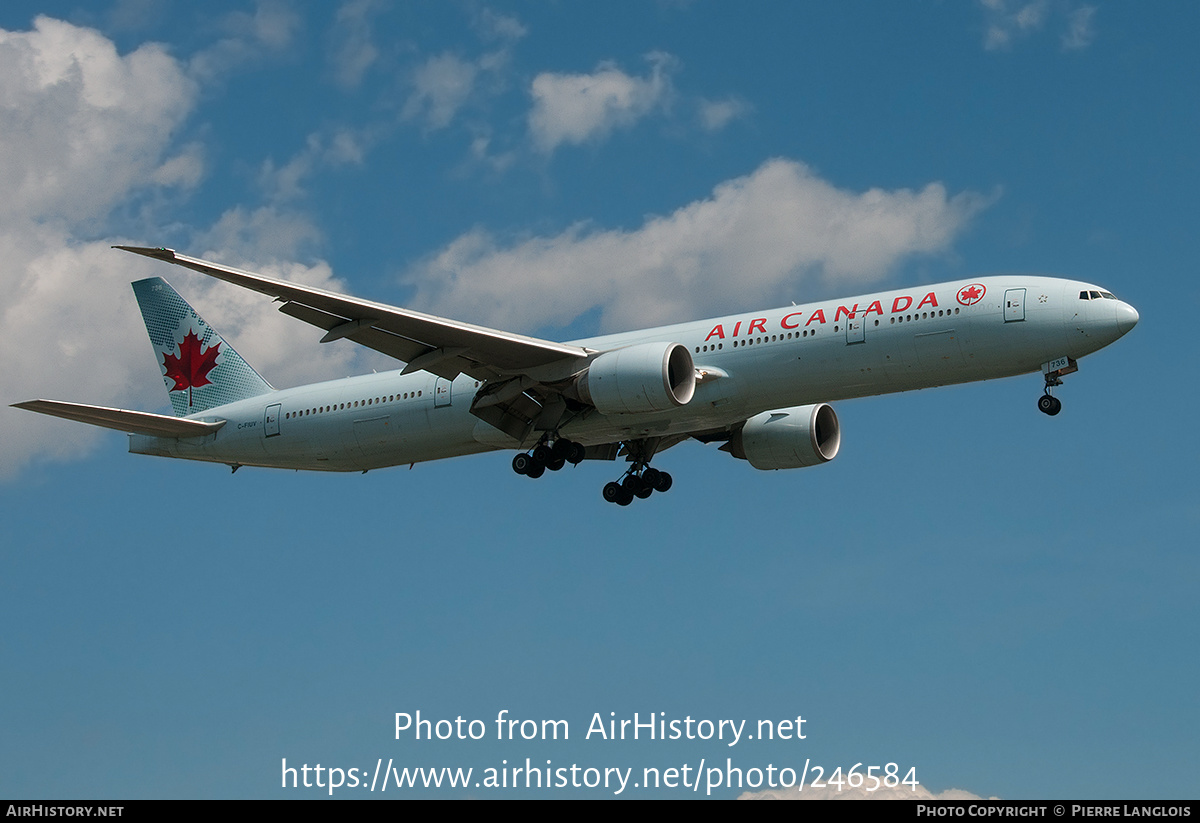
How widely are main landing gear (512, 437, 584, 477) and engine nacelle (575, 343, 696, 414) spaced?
277 centimetres

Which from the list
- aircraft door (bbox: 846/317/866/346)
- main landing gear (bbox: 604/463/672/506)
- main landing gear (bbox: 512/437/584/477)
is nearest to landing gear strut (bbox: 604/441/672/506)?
main landing gear (bbox: 604/463/672/506)

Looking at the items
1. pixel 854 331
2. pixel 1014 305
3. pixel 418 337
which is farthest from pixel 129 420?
pixel 1014 305

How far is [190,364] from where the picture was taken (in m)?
44.8

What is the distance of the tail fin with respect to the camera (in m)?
43.7

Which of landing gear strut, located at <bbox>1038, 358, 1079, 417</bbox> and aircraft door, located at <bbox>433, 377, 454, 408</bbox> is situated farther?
aircraft door, located at <bbox>433, 377, 454, 408</bbox>

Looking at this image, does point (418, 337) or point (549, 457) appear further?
point (549, 457)

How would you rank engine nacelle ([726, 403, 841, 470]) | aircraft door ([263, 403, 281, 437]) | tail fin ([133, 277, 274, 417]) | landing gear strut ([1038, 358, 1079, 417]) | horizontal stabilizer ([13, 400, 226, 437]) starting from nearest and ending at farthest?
landing gear strut ([1038, 358, 1079, 417])
horizontal stabilizer ([13, 400, 226, 437])
engine nacelle ([726, 403, 841, 470])
aircraft door ([263, 403, 281, 437])
tail fin ([133, 277, 274, 417])

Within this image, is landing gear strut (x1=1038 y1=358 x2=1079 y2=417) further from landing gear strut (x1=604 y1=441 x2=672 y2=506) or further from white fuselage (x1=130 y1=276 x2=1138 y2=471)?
landing gear strut (x1=604 y1=441 x2=672 y2=506)

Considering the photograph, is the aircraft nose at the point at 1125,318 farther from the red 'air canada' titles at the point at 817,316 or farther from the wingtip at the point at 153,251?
the wingtip at the point at 153,251

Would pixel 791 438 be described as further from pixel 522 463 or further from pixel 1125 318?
pixel 1125 318

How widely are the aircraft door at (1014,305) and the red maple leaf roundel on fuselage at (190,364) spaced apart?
25.5m

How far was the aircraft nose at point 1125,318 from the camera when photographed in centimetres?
3150

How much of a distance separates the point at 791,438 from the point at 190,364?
20041mm
